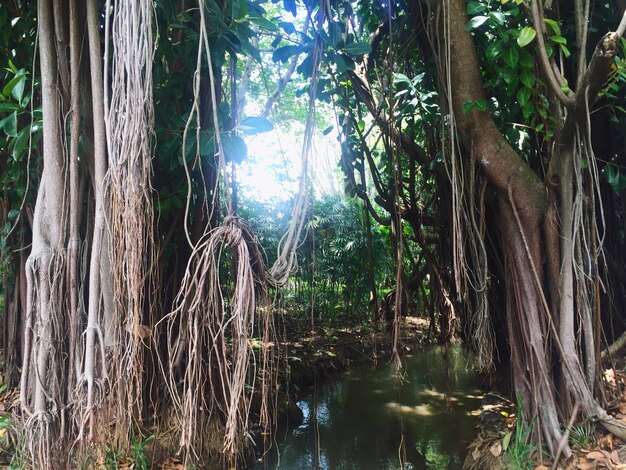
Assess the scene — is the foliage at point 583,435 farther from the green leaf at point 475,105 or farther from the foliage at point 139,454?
the foliage at point 139,454

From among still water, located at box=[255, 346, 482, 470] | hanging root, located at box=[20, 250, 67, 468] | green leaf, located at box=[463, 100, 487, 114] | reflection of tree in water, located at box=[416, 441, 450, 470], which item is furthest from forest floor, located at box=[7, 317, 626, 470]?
green leaf, located at box=[463, 100, 487, 114]

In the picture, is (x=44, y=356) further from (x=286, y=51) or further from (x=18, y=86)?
(x=286, y=51)

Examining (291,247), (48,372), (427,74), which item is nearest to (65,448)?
(48,372)

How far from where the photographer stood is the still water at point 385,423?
11.6ft

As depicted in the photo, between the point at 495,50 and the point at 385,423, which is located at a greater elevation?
the point at 495,50

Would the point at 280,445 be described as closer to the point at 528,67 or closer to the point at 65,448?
the point at 65,448

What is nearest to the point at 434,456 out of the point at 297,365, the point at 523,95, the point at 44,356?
the point at 297,365

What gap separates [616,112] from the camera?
2883mm

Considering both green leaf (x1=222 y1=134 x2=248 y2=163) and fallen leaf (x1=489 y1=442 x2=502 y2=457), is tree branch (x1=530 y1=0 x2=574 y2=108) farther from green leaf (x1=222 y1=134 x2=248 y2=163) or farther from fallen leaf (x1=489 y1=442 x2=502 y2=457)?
fallen leaf (x1=489 y1=442 x2=502 y2=457)

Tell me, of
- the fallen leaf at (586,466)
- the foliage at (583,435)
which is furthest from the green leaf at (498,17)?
the fallen leaf at (586,466)

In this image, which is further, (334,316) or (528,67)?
(334,316)

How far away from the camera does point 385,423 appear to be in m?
4.25

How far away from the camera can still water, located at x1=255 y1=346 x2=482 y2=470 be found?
3.54 metres

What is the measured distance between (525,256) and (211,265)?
1.71m
